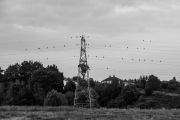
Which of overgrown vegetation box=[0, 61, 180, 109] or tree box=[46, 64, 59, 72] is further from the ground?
tree box=[46, 64, 59, 72]

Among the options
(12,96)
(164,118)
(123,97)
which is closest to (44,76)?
(12,96)

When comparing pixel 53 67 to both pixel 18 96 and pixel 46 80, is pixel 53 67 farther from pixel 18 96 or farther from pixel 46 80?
pixel 18 96

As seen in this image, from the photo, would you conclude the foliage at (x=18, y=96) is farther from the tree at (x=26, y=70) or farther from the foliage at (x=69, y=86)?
the tree at (x=26, y=70)

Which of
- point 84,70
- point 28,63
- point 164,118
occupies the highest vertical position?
point 28,63

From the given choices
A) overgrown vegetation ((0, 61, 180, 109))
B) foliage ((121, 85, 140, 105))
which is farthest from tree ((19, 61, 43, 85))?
foliage ((121, 85, 140, 105))

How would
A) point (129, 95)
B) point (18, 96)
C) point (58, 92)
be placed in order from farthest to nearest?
point (129, 95)
point (58, 92)
point (18, 96)

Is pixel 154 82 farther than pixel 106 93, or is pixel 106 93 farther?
pixel 154 82

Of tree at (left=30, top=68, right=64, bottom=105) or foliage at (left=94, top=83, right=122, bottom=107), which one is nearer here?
tree at (left=30, top=68, right=64, bottom=105)

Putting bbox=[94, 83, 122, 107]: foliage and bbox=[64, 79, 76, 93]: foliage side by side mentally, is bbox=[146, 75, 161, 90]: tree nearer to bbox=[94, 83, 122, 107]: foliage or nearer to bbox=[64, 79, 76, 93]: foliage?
bbox=[94, 83, 122, 107]: foliage

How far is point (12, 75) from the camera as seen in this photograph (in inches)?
5379

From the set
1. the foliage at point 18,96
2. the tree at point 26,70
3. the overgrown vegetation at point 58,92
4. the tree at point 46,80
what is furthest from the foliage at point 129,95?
the tree at point 26,70

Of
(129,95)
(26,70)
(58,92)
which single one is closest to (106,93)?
(129,95)

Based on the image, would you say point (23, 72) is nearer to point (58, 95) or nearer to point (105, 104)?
point (105, 104)

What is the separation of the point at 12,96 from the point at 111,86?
40.3m
